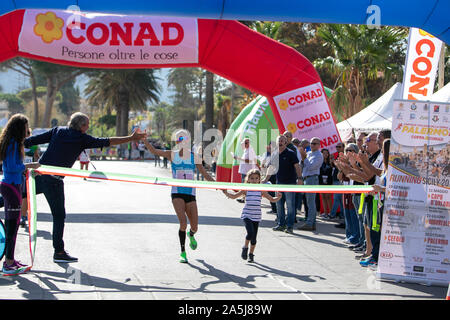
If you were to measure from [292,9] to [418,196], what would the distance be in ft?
10.3

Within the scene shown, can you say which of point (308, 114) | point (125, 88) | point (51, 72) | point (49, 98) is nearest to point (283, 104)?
point (308, 114)

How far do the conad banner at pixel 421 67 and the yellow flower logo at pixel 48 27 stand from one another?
6.98 m

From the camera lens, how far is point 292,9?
7.99 metres

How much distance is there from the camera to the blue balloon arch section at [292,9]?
7922mm

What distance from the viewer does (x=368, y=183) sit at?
8117 millimetres

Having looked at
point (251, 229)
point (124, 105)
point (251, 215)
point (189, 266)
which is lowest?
point (189, 266)

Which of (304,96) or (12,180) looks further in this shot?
(304,96)

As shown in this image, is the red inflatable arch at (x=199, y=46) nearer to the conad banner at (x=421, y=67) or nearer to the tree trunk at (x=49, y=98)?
the conad banner at (x=421, y=67)

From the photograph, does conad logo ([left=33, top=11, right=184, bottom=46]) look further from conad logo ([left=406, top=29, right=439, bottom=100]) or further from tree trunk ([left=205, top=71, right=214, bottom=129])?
tree trunk ([left=205, top=71, right=214, bottom=129])

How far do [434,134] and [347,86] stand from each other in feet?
70.0

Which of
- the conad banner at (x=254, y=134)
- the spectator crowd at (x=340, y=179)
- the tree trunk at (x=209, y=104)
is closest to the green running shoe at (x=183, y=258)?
the spectator crowd at (x=340, y=179)

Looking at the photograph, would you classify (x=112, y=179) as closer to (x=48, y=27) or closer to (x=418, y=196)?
(x=418, y=196)
